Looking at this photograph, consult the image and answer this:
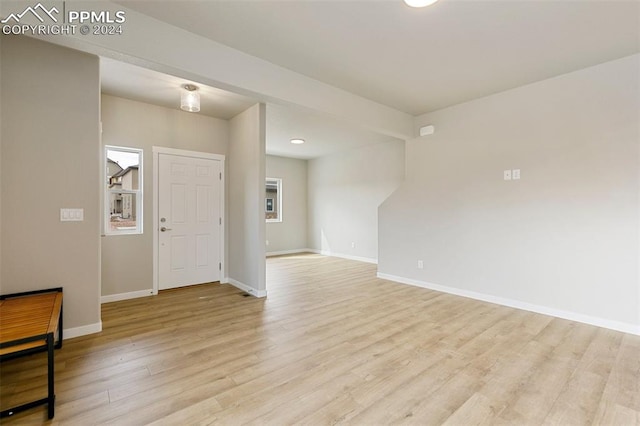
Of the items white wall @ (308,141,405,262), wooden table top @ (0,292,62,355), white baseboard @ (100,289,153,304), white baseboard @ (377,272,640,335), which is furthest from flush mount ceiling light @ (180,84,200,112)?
white wall @ (308,141,405,262)

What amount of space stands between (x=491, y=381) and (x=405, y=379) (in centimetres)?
60

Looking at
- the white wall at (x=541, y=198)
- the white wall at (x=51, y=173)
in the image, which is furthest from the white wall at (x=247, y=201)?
the white wall at (x=541, y=198)

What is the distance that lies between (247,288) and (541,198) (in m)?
4.01

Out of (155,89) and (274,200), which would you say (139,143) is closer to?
(155,89)

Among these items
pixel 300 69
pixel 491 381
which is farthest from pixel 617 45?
pixel 491 381

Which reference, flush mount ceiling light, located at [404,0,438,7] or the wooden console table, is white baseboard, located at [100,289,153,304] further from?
flush mount ceiling light, located at [404,0,438,7]

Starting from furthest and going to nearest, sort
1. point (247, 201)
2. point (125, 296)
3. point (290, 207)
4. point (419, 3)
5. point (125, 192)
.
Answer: point (290, 207), point (247, 201), point (125, 192), point (125, 296), point (419, 3)

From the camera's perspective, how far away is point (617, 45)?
2725 millimetres

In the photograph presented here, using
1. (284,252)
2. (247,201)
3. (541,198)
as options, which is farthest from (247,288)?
(541,198)

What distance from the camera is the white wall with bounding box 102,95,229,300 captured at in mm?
3844

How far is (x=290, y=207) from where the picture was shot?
8.24 meters

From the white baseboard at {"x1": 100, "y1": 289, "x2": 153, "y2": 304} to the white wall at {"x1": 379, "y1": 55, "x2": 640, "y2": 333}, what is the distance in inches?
159

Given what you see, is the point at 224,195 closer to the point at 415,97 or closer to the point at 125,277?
the point at 125,277

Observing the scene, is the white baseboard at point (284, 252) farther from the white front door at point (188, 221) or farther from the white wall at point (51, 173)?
the white wall at point (51, 173)
